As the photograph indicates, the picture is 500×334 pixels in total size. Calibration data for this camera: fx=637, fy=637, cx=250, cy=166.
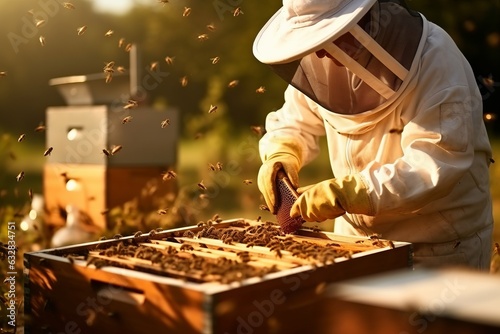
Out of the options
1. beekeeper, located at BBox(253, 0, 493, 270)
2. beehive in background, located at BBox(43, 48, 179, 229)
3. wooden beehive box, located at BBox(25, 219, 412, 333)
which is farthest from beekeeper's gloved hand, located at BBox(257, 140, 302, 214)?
beehive in background, located at BBox(43, 48, 179, 229)

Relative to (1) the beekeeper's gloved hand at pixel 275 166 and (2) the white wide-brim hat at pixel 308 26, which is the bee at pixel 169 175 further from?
(2) the white wide-brim hat at pixel 308 26

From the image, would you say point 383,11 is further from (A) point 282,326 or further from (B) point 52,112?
(B) point 52,112

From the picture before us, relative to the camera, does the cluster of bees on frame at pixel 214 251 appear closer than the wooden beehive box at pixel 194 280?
No

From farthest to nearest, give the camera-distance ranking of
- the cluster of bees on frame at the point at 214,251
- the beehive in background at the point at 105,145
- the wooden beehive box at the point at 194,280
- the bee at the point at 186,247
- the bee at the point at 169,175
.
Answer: the beehive in background at the point at 105,145
the bee at the point at 169,175
the bee at the point at 186,247
the cluster of bees on frame at the point at 214,251
the wooden beehive box at the point at 194,280

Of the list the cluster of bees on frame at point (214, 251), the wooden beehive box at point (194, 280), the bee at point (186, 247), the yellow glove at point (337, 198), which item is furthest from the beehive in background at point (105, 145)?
the yellow glove at point (337, 198)

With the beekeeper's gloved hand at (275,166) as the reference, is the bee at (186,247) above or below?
below
